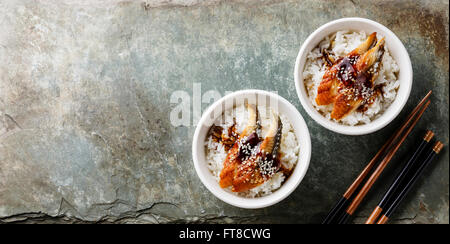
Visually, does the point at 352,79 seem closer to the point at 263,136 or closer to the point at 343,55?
the point at 343,55

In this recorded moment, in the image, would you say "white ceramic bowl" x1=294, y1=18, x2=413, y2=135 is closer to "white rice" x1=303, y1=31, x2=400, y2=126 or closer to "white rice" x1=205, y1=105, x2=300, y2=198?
"white rice" x1=303, y1=31, x2=400, y2=126

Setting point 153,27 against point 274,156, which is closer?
point 274,156

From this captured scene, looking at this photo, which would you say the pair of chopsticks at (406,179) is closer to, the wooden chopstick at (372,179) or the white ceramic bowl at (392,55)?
the wooden chopstick at (372,179)

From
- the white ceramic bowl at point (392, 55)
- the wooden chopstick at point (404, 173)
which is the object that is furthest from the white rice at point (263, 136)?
the wooden chopstick at point (404, 173)

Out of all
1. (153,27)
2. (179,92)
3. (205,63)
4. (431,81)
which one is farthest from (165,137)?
(431,81)
